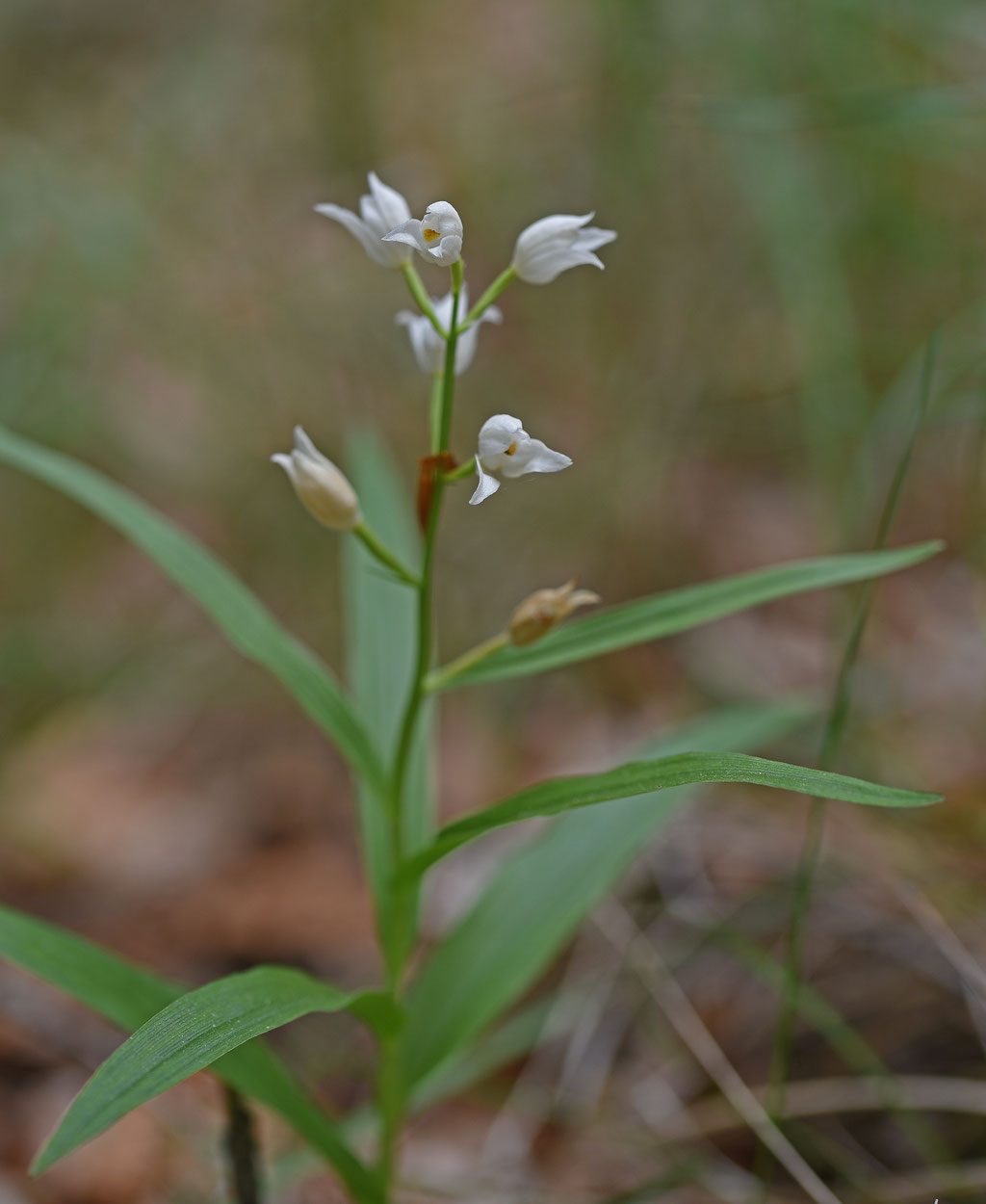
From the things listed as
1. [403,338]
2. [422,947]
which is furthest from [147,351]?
[422,947]

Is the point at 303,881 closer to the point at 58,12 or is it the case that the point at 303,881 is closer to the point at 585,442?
the point at 585,442

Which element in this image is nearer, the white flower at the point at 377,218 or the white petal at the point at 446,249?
the white petal at the point at 446,249

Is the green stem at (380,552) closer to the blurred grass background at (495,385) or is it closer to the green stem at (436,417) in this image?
the green stem at (436,417)

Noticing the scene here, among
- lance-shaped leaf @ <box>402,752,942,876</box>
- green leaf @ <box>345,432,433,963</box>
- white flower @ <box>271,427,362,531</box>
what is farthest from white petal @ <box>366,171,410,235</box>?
lance-shaped leaf @ <box>402,752,942,876</box>

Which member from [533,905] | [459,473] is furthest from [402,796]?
[459,473]

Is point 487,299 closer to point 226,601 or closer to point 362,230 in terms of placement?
point 362,230

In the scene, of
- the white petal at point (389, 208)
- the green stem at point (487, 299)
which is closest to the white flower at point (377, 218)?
the white petal at point (389, 208)
